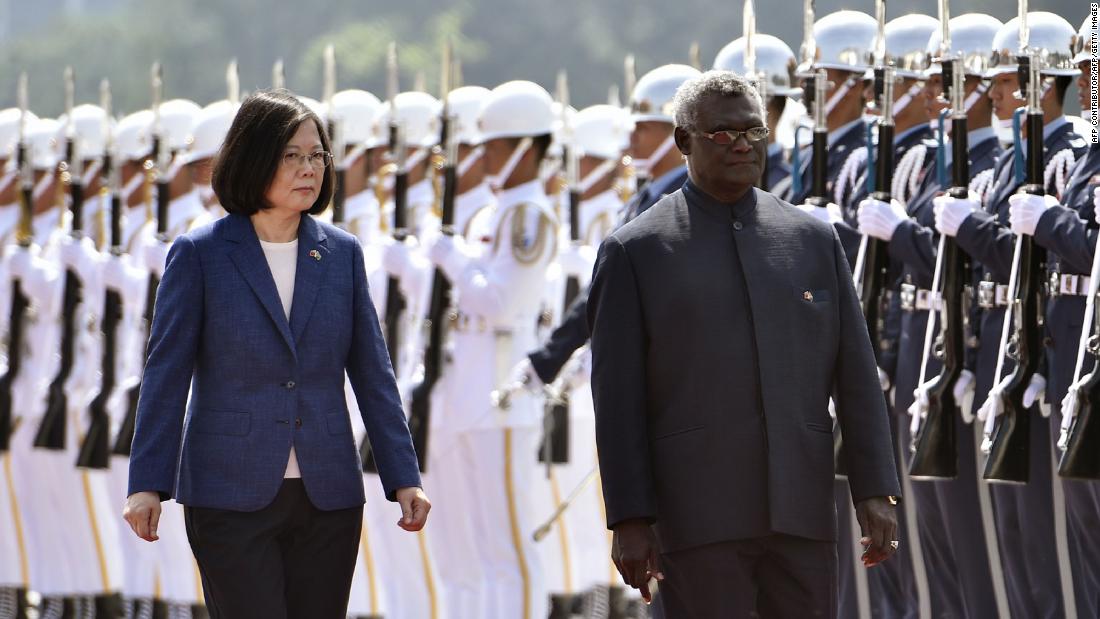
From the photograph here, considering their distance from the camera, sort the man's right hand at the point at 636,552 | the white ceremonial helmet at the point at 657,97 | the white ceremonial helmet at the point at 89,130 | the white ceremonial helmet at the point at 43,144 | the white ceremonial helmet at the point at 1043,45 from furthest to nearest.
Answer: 1. the white ceremonial helmet at the point at 43,144
2. the white ceremonial helmet at the point at 89,130
3. the white ceremonial helmet at the point at 657,97
4. the white ceremonial helmet at the point at 1043,45
5. the man's right hand at the point at 636,552

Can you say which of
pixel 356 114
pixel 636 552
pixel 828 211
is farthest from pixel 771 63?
pixel 636 552

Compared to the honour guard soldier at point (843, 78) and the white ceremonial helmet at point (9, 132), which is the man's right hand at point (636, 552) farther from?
the white ceremonial helmet at point (9, 132)

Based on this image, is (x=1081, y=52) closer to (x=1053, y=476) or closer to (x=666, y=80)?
(x=1053, y=476)

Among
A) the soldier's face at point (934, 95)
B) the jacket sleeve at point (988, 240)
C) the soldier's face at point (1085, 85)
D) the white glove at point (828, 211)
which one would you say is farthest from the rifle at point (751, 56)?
the soldier's face at point (1085, 85)

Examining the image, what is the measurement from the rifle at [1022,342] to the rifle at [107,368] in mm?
4856

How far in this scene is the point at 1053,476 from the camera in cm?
715

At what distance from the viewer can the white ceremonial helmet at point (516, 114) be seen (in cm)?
977

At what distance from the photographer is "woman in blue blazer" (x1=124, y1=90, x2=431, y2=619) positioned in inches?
208

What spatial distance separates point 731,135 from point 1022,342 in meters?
2.23

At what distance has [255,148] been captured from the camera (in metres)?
5.48

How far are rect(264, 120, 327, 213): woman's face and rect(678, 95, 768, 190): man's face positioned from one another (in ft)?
3.11

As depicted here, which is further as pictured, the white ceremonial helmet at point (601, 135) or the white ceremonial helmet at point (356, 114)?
the white ceremonial helmet at point (601, 135)

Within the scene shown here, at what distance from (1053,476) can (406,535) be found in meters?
3.34

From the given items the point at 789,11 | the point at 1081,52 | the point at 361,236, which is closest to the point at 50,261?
the point at 361,236
